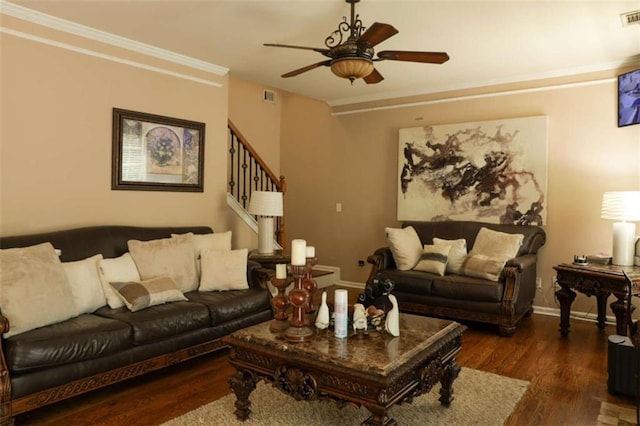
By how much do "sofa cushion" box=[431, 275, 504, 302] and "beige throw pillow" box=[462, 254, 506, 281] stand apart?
0.06 metres

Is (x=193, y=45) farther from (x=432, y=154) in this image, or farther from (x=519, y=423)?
(x=519, y=423)

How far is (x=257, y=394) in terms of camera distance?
9.34 feet

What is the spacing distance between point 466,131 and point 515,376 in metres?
2.99

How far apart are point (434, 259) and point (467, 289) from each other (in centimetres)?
54

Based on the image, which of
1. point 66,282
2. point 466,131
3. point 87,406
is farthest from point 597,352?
point 66,282

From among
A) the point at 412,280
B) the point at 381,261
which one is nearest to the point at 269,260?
the point at 381,261

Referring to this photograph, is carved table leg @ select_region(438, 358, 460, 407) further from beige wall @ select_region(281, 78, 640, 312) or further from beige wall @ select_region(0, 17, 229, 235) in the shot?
beige wall @ select_region(0, 17, 229, 235)

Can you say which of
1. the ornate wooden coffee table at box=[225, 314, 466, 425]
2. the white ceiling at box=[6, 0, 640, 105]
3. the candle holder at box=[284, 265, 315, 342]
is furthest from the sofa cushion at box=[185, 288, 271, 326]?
the white ceiling at box=[6, 0, 640, 105]

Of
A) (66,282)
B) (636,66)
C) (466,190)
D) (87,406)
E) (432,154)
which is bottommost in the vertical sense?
(87,406)

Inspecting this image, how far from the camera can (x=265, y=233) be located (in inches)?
188

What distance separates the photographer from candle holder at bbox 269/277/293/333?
2.49m

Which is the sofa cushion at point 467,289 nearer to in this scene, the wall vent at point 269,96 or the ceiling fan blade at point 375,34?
the ceiling fan blade at point 375,34

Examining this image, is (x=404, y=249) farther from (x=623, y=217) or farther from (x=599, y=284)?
(x=623, y=217)

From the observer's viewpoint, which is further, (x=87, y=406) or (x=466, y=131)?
(x=466, y=131)
